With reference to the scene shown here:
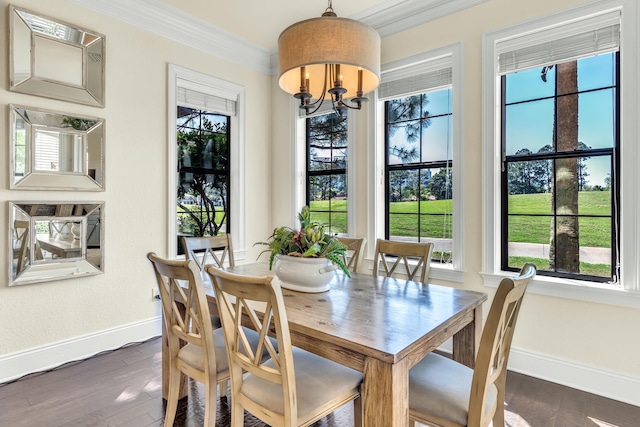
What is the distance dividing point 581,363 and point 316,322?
1.99m

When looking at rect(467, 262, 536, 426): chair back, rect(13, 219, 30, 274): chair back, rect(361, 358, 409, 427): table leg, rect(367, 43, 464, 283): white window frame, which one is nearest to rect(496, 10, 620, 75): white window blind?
rect(367, 43, 464, 283): white window frame

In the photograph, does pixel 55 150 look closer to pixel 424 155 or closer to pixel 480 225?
pixel 424 155

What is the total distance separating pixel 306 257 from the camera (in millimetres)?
1854

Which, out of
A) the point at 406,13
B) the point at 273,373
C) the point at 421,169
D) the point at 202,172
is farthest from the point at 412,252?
the point at 202,172

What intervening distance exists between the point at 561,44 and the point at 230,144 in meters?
3.05

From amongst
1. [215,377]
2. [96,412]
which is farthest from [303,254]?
[96,412]

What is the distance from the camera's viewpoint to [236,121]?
12.5ft

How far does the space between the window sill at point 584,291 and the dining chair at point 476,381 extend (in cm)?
118

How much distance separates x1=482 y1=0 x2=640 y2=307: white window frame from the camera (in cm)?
210

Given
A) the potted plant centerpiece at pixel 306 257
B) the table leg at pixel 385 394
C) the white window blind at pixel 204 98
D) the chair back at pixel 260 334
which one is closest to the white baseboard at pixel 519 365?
the potted plant centerpiece at pixel 306 257

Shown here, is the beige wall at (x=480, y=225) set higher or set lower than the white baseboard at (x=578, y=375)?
higher

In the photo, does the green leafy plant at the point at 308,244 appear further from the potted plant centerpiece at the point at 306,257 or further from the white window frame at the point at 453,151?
the white window frame at the point at 453,151

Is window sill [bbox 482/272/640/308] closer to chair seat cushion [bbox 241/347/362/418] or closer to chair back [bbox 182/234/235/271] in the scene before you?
chair seat cushion [bbox 241/347/362/418]

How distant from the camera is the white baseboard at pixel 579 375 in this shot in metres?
2.12
